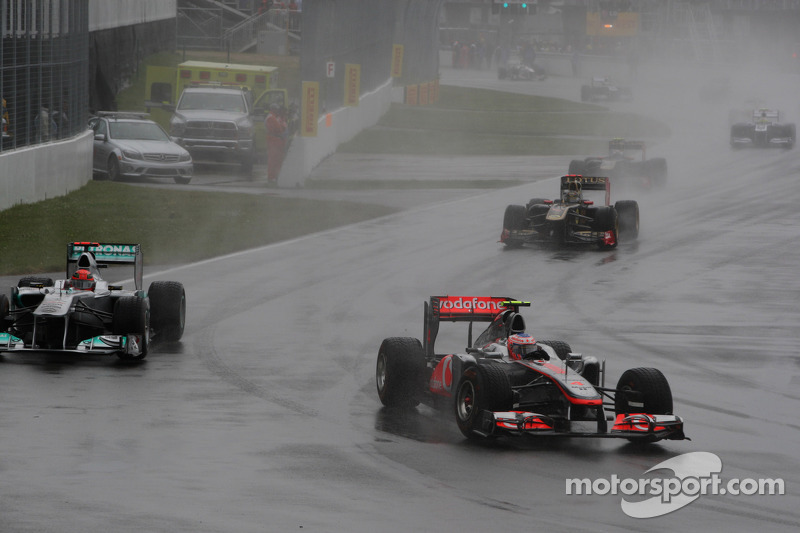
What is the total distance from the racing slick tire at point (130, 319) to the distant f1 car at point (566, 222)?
451 inches

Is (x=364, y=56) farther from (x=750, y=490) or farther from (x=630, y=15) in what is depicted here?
(x=630, y=15)

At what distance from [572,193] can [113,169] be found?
13.5m

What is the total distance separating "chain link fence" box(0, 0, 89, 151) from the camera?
25438mm

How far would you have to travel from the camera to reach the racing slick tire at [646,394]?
10641mm

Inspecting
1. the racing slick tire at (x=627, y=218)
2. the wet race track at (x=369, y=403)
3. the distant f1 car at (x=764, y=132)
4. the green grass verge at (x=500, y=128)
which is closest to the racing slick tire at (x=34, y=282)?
the wet race track at (x=369, y=403)

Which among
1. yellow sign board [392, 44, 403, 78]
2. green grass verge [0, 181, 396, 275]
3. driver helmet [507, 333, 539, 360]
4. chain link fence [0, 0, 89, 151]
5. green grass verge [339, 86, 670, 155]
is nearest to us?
driver helmet [507, 333, 539, 360]

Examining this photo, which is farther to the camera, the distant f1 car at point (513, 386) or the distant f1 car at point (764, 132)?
the distant f1 car at point (764, 132)

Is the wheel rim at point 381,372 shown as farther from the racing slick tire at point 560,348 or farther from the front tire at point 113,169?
the front tire at point 113,169

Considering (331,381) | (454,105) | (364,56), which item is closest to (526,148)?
(364,56)

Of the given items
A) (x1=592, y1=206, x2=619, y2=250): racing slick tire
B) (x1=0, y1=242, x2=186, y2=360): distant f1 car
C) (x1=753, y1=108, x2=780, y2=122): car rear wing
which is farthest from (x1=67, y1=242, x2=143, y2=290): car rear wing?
(x1=753, y1=108, x2=780, y2=122): car rear wing

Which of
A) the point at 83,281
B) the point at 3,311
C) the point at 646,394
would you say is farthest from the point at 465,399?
the point at 3,311

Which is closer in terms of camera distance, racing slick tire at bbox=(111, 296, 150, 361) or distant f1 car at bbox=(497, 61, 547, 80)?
racing slick tire at bbox=(111, 296, 150, 361)

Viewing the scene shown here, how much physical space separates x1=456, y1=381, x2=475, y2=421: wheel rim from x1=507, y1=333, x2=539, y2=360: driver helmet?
2.13 ft

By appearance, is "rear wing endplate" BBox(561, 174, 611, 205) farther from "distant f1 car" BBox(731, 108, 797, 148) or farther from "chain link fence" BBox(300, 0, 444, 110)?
"distant f1 car" BBox(731, 108, 797, 148)
